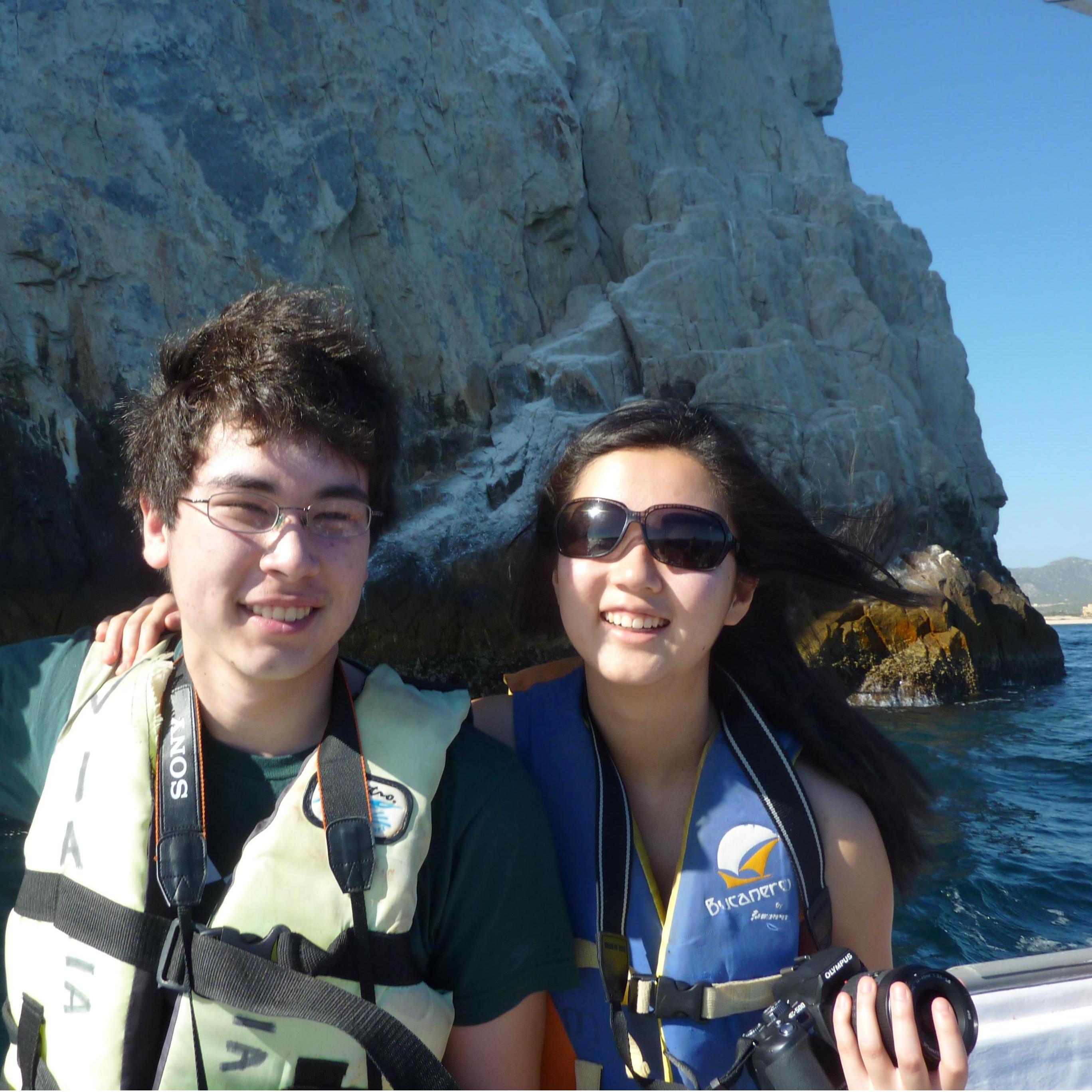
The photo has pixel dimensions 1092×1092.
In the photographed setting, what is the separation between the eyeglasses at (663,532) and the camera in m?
1.93

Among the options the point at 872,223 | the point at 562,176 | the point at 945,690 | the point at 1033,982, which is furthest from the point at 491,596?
the point at 872,223

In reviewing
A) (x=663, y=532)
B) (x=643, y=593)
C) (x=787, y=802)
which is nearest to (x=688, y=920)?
(x=787, y=802)

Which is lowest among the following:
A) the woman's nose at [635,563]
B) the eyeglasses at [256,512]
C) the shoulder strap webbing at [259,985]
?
the shoulder strap webbing at [259,985]

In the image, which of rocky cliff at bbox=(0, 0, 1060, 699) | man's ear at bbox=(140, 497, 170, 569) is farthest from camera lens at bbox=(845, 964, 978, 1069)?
rocky cliff at bbox=(0, 0, 1060, 699)

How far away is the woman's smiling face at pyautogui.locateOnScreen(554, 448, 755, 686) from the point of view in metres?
1.89

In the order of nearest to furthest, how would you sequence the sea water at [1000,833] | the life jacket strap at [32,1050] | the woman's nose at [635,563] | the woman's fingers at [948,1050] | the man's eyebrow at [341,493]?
1. the woman's fingers at [948,1050]
2. the life jacket strap at [32,1050]
3. the man's eyebrow at [341,493]
4. the woman's nose at [635,563]
5. the sea water at [1000,833]

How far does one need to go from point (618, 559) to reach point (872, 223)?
2777 centimetres

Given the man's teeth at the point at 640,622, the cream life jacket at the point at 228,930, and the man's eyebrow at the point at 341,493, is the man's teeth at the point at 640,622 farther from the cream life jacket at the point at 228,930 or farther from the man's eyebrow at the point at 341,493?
the man's eyebrow at the point at 341,493

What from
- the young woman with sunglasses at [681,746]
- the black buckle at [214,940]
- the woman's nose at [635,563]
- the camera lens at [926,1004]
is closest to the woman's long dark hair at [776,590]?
the young woman with sunglasses at [681,746]

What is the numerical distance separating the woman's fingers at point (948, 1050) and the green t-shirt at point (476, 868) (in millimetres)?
635

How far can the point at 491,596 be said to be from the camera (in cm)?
1436

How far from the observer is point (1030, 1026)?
7.86 feet

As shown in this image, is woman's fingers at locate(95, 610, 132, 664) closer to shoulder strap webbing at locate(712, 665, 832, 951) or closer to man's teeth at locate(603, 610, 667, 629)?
man's teeth at locate(603, 610, 667, 629)

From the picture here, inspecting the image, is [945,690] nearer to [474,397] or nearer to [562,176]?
[474,397]
